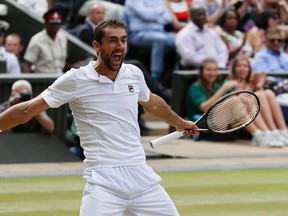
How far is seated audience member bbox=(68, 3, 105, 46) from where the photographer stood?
53.2ft

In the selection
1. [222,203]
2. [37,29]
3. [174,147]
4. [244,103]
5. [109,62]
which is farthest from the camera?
[37,29]

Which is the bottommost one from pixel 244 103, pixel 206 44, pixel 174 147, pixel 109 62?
pixel 174 147

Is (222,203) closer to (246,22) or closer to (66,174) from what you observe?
(66,174)

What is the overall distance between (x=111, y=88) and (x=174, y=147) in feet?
24.7

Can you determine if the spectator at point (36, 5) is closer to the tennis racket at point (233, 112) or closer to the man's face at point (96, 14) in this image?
the man's face at point (96, 14)

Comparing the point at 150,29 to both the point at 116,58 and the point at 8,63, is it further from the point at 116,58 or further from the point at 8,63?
the point at 116,58

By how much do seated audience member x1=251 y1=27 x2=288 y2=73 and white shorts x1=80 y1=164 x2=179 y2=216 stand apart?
9.35 meters

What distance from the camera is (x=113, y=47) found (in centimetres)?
656

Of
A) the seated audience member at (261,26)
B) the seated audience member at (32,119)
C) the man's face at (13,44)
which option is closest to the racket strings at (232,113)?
the seated audience member at (32,119)

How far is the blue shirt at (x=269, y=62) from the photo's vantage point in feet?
52.2

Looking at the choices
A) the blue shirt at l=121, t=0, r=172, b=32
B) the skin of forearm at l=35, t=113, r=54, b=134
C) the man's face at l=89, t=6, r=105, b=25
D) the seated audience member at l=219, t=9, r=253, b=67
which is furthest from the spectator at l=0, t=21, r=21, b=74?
the seated audience member at l=219, t=9, r=253, b=67

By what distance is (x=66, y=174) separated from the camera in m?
11.8

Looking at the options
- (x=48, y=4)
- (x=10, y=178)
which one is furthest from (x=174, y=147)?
(x=48, y=4)

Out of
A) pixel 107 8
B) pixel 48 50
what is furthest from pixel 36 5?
pixel 48 50
